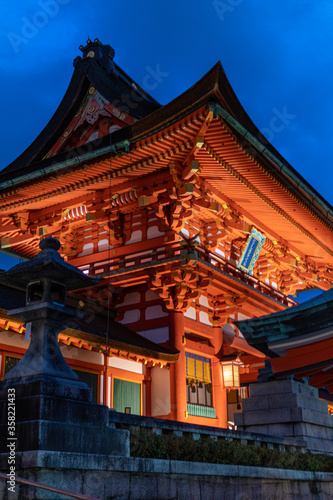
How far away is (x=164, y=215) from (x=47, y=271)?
10.2 metres

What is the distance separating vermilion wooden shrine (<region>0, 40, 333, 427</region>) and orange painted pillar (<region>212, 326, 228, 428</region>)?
1.6 inches

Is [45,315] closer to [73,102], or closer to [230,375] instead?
[230,375]

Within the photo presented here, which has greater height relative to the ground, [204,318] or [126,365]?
[204,318]

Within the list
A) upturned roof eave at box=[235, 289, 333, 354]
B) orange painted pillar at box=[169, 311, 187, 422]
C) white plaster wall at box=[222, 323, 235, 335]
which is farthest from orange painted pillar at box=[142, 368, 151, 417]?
upturned roof eave at box=[235, 289, 333, 354]

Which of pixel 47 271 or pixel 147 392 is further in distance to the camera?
pixel 147 392

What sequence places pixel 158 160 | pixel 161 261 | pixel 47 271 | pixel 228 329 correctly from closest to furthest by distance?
1. pixel 47 271
2. pixel 158 160
3. pixel 161 261
4. pixel 228 329

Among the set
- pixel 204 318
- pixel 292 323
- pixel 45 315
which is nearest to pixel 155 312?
pixel 204 318

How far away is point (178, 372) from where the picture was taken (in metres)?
17.5

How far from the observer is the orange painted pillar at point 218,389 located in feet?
61.5

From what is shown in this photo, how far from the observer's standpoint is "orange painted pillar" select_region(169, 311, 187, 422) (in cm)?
1700

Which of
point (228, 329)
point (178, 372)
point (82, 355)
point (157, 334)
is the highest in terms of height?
point (228, 329)

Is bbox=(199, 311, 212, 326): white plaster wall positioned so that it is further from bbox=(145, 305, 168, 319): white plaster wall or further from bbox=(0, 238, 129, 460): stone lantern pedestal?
bbox=(0, 238, 129, 460): stone lantern pedestal

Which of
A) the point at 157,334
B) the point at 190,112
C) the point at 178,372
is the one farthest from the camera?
the point at 157,334

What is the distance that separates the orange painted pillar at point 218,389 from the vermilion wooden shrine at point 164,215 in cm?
4
